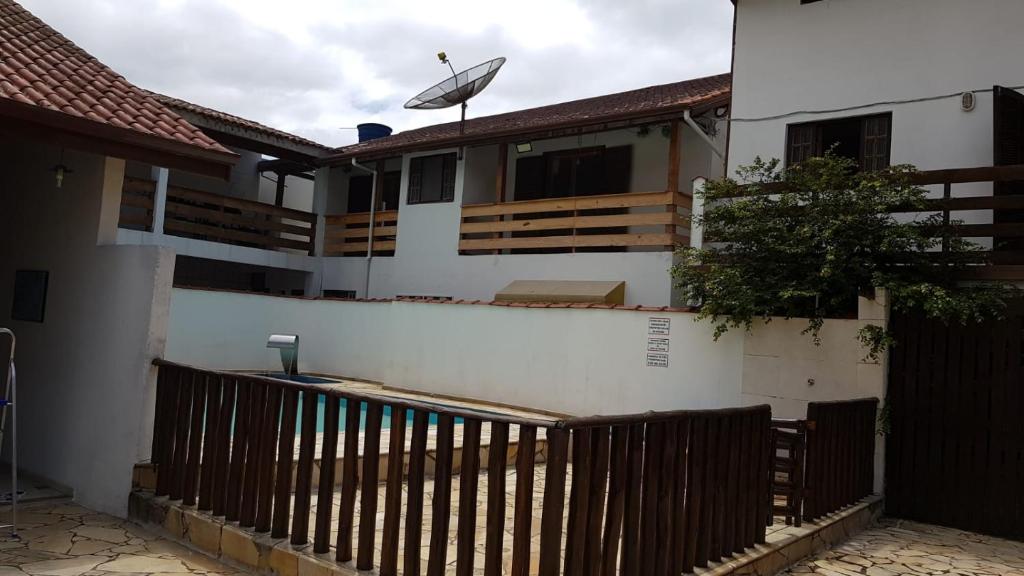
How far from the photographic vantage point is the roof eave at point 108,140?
5203 mm

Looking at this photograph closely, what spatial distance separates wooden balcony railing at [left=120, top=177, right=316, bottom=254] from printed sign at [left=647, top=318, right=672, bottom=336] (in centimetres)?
1103

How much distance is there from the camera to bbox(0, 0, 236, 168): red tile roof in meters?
5.44

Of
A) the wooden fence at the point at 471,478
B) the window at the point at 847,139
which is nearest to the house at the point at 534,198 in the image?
the window at the point at 847,139

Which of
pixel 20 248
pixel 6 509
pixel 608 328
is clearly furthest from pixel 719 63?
pixel 6 509

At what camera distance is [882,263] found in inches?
332

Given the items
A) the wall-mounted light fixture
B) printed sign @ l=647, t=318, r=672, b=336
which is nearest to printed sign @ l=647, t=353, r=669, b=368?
printed sign @ l=647, t=318, r=672, b=336

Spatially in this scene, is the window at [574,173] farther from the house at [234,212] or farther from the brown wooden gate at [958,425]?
the brown wooden gate at [958,425]

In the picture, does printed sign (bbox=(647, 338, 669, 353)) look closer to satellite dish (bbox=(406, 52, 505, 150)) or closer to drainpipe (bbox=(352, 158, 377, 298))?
satellite dish (bbox=(406, 52, 505, 150))

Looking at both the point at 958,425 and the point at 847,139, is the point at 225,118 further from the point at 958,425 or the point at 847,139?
the point at 958,425

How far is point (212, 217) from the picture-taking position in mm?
17141

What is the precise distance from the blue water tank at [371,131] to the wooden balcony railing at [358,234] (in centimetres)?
570

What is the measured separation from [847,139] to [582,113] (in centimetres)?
599

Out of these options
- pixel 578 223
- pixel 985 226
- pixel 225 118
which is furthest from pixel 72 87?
pixel 225 118

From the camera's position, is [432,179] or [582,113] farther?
[432,179]
